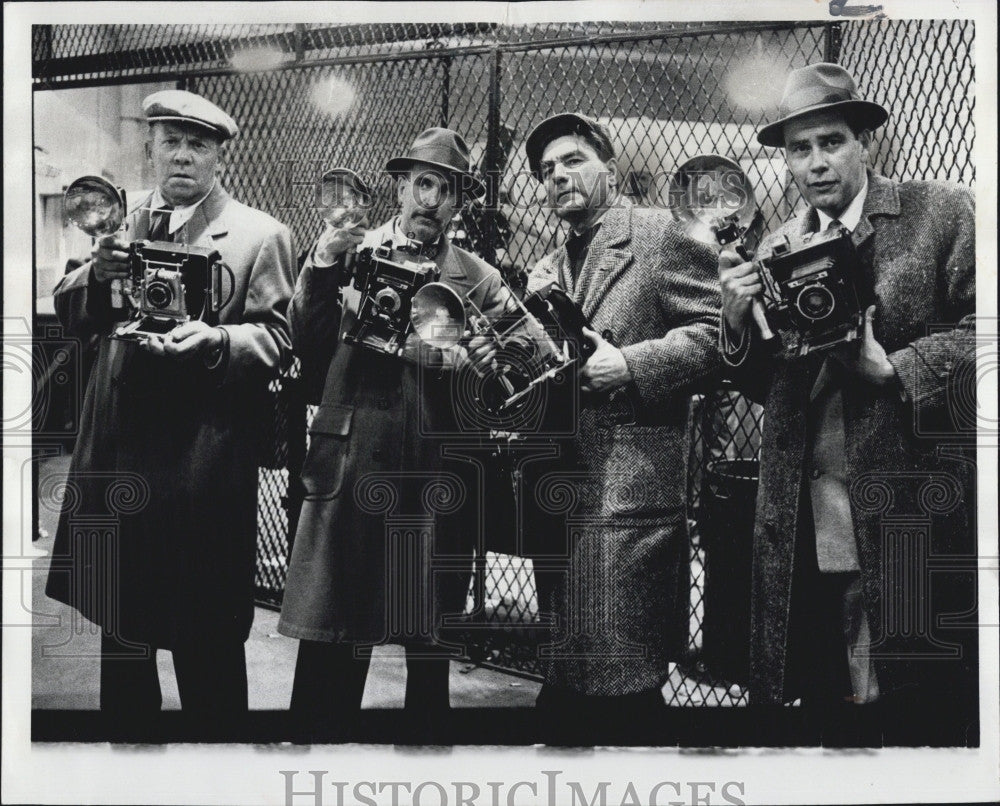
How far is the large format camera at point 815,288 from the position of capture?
276 cm

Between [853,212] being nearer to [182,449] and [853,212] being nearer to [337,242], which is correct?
[337,242]

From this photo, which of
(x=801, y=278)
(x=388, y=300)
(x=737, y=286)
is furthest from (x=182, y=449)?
(x=801, y=278)

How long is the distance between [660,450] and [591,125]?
1.11 meters

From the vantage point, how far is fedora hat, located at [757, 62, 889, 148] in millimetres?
2969

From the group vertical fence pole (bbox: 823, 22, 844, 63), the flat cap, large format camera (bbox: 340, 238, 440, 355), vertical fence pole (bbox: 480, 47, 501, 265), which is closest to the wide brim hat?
vertical fence pole (bbox: 480, 47, 501, 265)

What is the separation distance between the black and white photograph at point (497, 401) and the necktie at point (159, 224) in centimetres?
8

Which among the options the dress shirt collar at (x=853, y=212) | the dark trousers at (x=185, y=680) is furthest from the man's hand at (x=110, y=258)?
the dress shirt collar at (x=853, y=212)

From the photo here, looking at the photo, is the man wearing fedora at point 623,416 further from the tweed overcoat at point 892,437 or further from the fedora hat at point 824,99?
the fedora hat at point 824,99

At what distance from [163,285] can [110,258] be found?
20cm

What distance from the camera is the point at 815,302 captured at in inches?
110

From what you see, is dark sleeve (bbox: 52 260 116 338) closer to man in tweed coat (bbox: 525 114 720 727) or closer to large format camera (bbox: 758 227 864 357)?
man in tweed coat (bbox: 525 114 720 727)

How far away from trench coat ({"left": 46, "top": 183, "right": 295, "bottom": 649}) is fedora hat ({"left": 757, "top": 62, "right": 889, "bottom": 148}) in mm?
1780

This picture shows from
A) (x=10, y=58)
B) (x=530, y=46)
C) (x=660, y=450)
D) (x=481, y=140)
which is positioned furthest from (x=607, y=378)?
(x=10, y=58)

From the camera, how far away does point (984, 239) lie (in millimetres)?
3271
